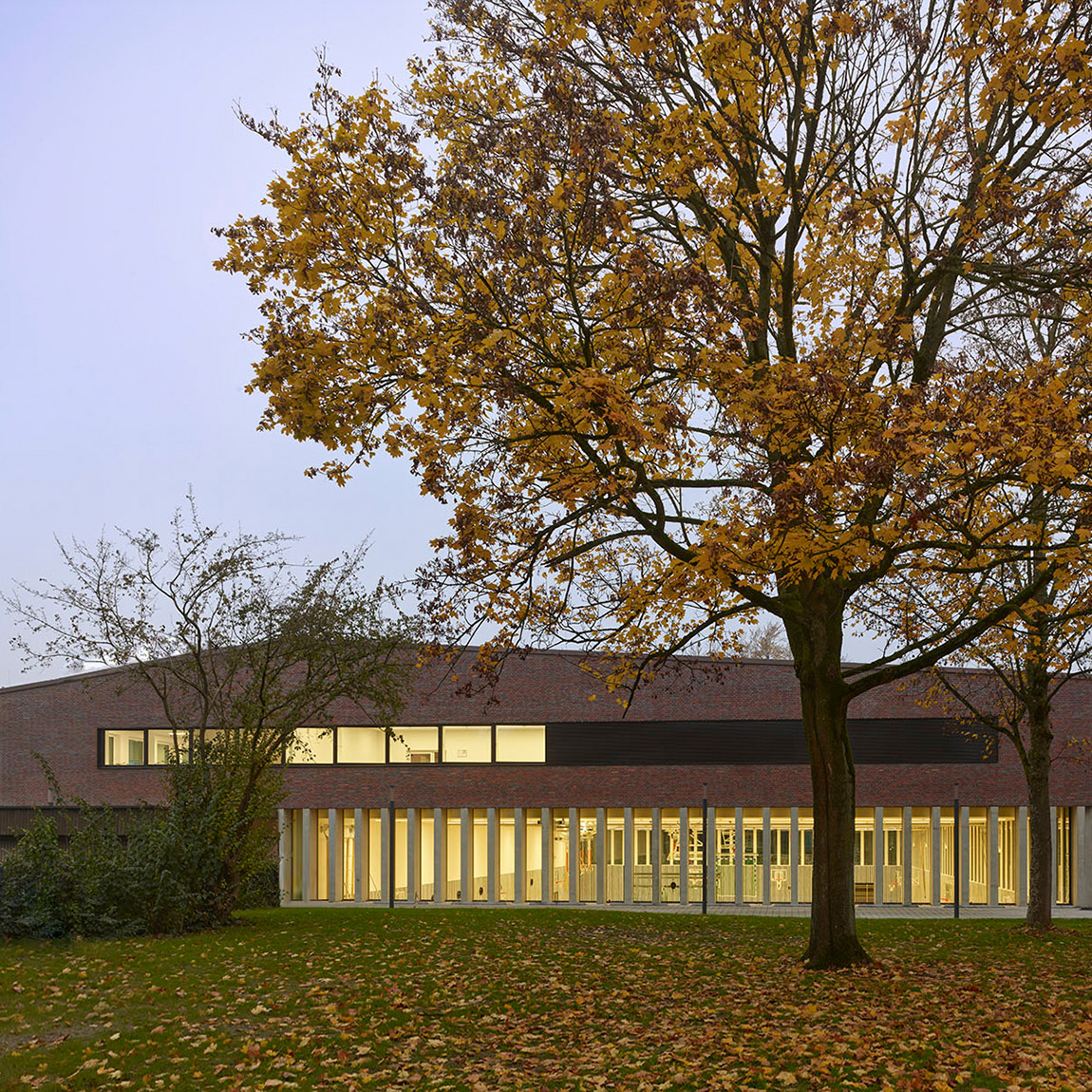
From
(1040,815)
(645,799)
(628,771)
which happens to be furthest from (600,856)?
(1040,815)

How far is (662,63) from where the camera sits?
11.4 meters

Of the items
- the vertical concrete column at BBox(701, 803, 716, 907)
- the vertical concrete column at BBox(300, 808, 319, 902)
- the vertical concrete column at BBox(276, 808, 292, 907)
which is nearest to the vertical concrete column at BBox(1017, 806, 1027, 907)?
the vertical concrete column at BBox(701, 803, 716, 907)

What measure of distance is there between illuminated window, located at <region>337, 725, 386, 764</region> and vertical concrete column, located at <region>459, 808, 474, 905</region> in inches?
112

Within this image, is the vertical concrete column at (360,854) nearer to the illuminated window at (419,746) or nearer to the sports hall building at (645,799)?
the sports hall building at (645,799)

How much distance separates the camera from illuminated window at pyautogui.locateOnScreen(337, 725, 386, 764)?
110 feet

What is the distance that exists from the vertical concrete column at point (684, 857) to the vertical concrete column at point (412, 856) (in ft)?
23.3

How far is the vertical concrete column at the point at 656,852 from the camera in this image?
31.7 m

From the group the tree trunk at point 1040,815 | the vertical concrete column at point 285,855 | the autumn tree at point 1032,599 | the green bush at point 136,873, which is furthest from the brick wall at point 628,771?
the green bush at point 136,873

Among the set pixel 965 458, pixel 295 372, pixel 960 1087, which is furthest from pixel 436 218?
pixel 960 1087

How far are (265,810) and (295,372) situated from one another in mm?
10611

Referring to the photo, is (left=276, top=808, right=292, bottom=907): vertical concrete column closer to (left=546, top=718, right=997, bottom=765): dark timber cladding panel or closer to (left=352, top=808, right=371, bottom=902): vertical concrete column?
(left=352, top=808, right=371, bottom=902): vertical concrete column

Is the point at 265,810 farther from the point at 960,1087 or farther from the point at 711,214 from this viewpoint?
the point at 960,1087

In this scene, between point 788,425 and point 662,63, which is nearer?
point 788,425

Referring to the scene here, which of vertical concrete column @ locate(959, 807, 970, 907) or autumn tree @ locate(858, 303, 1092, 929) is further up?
autumn tree @ locate(858, 303, 1092, 929)
